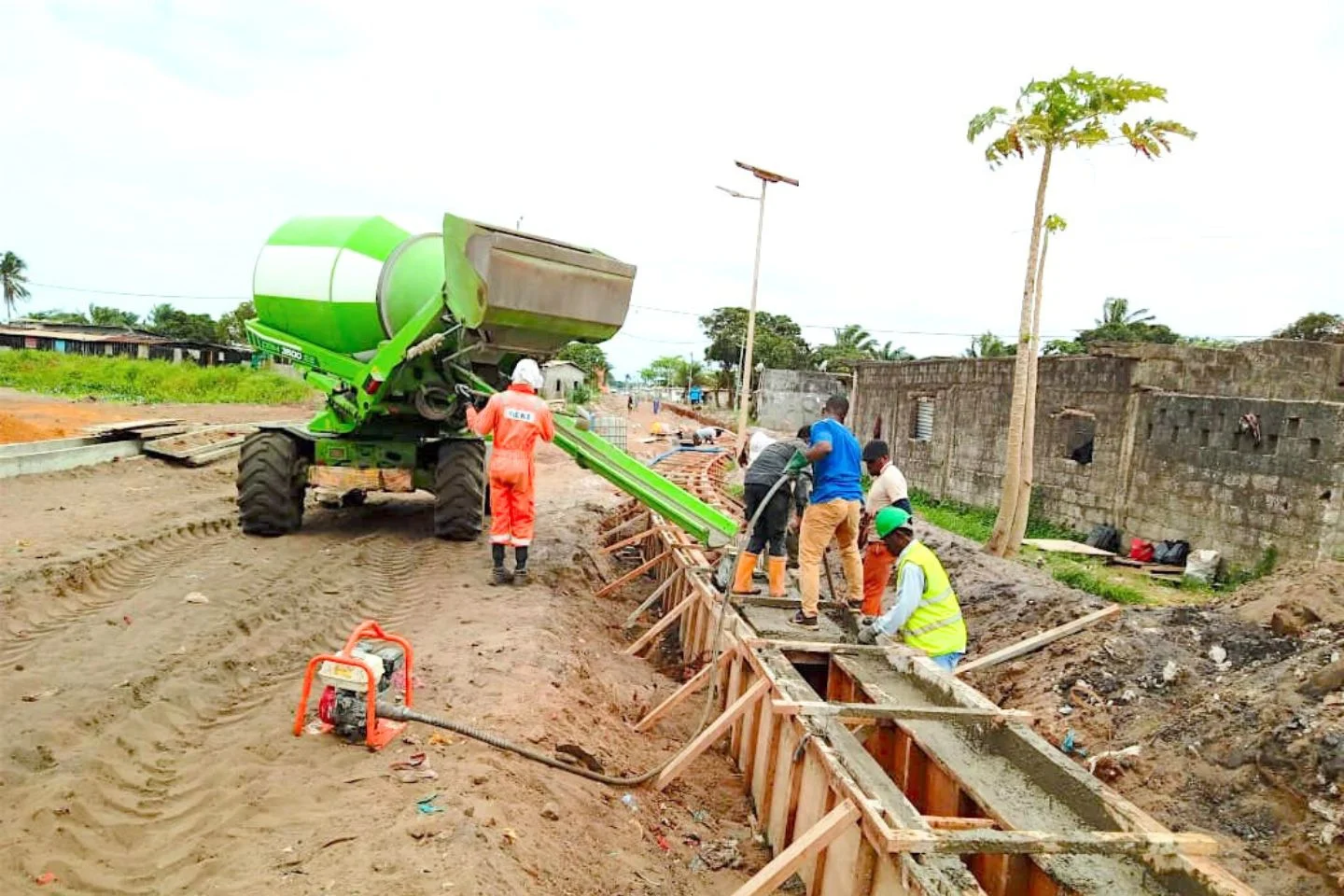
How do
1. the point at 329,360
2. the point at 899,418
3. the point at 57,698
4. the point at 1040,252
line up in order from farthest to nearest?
1. the point at 899,418
2. the point at 1040,252
3. the point at 329,360
4. the point at 57,698

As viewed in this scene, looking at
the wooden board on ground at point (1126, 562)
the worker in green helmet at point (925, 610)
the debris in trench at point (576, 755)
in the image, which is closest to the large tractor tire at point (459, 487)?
the debris in trench at point (576, 755)

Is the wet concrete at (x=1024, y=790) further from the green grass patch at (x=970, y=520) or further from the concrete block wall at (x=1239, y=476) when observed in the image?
the green grass patch at (x=970, y=520)

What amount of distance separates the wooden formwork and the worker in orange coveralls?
5.84 feet

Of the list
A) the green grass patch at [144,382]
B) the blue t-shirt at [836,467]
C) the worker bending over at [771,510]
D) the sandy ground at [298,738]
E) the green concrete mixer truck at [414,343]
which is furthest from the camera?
the green grass patch at [144,382]

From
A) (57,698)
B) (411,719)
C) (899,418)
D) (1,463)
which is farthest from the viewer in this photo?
(899,418)

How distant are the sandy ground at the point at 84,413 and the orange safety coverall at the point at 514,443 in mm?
13536

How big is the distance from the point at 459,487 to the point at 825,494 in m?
3.95

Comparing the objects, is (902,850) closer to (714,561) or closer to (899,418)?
(714,561)

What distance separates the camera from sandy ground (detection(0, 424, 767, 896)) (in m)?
3.10

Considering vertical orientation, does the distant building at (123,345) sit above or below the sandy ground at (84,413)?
above

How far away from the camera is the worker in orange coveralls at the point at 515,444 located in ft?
21.7

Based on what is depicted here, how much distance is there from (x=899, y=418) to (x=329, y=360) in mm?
12931

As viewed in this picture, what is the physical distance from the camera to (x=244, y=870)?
2.96 metres

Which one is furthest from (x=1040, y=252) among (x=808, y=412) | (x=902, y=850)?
(x=808, y=412)
